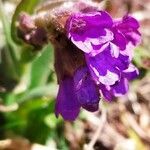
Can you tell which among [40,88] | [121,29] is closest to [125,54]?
[121,29]

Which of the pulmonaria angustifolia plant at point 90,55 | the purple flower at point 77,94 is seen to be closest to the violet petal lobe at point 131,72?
the pulmonaria angustifolia plant at point 90,55

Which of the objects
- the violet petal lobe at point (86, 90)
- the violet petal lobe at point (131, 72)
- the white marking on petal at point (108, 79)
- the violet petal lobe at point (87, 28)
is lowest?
the violet petal lobe at point (131, 72)

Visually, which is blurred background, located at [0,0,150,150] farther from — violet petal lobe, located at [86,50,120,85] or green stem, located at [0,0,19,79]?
violet petal lobe, located at [86,50,120,85]

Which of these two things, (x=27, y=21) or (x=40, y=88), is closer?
(x=27, y=21)

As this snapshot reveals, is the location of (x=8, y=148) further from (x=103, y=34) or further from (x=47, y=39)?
(x=103, y=34)

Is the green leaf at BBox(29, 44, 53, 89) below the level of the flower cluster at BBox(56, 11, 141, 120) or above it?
below

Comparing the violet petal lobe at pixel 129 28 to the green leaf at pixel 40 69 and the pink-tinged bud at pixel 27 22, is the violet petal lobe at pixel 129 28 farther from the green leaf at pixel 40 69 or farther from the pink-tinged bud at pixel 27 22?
the green leaf at pixel 40 69

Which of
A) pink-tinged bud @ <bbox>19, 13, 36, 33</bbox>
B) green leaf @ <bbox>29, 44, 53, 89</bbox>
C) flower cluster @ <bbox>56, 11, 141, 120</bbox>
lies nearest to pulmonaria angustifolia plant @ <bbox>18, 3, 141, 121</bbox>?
flower cluster @ <bbox>56, 11, 141, 120</bbox>
